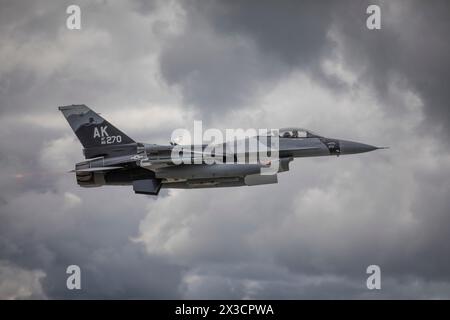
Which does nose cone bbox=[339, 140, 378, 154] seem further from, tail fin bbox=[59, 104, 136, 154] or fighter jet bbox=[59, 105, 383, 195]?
tail fin bbox=[59, 104, 136, 154]

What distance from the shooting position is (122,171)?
123ft

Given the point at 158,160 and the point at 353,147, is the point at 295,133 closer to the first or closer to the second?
the point at 353,147

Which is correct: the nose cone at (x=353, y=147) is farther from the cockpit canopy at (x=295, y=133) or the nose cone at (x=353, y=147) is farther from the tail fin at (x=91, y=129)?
the tail fin at (x=91, y=129)

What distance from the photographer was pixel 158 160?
3612 cm

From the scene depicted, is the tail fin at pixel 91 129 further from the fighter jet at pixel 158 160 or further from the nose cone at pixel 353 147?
the nose cone at pixel 353 147

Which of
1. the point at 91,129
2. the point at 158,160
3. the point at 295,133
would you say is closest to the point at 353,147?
the point at 295,133

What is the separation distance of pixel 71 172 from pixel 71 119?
4.08 meters

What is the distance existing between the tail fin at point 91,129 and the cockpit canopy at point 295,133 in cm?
920

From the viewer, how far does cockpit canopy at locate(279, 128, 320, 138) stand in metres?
38.4

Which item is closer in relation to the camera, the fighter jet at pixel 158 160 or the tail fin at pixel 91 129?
the fighter jet at pixel 158 160

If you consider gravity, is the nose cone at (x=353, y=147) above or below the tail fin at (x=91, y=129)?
below

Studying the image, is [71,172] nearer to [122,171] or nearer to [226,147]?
[122,171]

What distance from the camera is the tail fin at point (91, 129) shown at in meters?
38.4

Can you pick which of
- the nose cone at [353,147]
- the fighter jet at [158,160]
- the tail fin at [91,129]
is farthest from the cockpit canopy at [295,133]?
the tail fin at [91,129]
